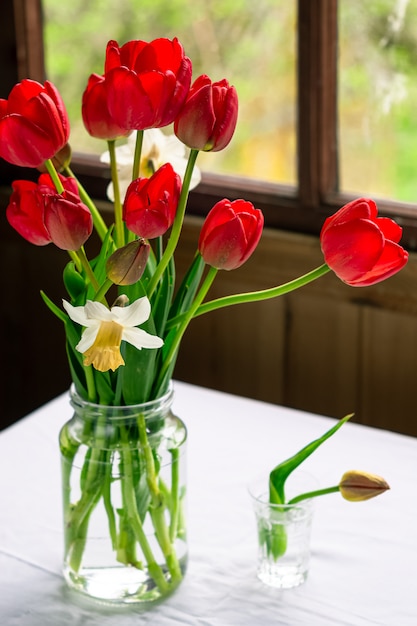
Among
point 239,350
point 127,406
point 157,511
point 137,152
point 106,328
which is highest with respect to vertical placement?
point 137,152

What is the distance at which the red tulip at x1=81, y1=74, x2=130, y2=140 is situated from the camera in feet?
2.59

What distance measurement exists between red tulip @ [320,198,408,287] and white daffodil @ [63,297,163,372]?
6.4 inches

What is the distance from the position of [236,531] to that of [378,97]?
78 cm

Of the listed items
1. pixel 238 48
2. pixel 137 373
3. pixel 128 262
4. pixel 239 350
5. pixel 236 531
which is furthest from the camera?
pixel 239 350

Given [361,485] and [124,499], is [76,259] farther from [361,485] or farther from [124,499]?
[361,485]

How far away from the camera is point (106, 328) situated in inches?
29.8

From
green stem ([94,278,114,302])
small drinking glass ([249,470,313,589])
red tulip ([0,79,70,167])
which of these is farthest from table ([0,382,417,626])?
red tulip ([0,79,70,167])

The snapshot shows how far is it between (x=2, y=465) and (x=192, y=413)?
271 mm

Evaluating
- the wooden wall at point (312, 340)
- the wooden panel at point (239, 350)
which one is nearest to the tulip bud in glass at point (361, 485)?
the wooden wall at point (312, 340)

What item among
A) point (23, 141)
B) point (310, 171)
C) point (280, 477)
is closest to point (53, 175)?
point (23, 141)

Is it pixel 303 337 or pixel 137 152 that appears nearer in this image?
pixel 137 152

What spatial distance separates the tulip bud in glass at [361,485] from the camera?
2.91ft

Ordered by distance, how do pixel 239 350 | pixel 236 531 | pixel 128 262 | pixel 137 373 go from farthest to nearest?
pixel 239 350 → pixel 236 531 → pixel 137 373 → pixel 128 262

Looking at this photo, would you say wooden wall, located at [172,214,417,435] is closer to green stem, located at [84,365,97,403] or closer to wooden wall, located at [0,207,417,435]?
wooden wall, located at [0,207,417,435]
